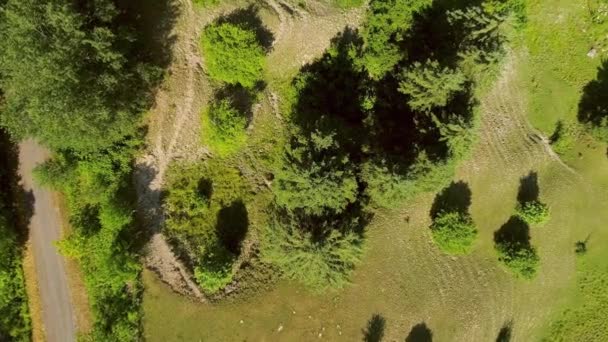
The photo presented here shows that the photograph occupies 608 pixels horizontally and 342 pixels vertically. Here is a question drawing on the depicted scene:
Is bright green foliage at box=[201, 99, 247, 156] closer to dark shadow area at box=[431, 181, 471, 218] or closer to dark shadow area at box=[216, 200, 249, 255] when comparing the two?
dark shadow area at box=[216, 200, 249, 255]

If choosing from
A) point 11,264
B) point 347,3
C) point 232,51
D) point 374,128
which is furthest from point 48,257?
point 347,3

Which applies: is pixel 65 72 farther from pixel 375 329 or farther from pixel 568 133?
pixel 568 133

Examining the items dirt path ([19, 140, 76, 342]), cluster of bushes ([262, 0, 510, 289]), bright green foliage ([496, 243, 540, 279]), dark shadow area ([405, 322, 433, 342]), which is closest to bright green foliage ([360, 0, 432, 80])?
cluster of bushes ([262, 0, 510, 289])

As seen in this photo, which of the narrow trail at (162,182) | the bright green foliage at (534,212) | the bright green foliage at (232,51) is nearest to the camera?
the bright green foliage at (232,51)

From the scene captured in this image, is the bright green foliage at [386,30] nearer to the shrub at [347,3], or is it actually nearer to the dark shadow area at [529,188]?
the shrub at [347,3]

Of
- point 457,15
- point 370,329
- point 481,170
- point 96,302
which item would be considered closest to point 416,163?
point 481,170

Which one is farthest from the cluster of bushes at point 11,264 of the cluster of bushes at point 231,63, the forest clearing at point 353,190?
the cluster of bushes at point 231,63

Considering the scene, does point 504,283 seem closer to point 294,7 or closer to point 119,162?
point 294,7
